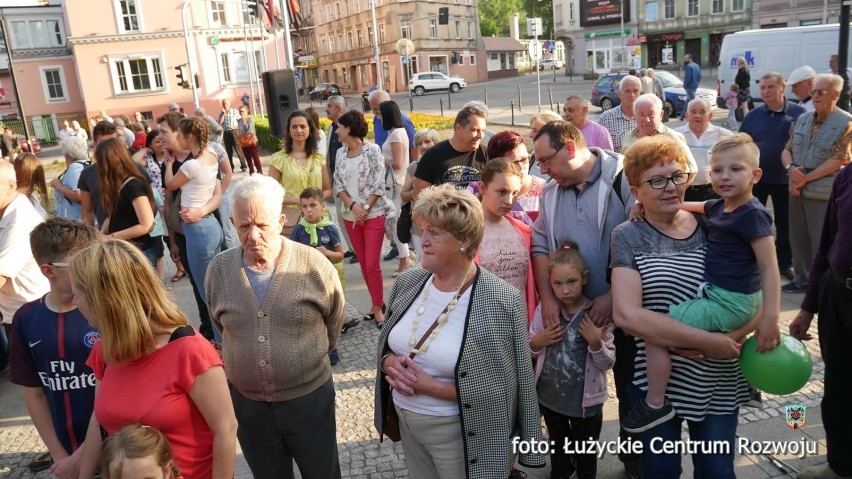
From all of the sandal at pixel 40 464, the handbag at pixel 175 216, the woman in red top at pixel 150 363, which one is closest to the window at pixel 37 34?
the handbag at pixel 175 216

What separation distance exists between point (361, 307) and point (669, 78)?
18.8 metres

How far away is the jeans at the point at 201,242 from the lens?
493 cm

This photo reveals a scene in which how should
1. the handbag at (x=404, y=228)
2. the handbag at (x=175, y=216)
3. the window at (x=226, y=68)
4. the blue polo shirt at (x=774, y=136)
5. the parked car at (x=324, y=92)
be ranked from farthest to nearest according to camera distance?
the parked car at (x=324, y=92)
the window at (x=226, y=68)
the blue polo shirt at (x=774, y=136)
the handbag at (x=175, y=216)
the handbag at (x=404, y=228)

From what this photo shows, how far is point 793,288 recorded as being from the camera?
5.78 metres

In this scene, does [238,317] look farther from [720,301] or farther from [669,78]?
[669,78]

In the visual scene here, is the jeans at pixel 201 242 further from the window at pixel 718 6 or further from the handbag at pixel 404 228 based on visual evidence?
the window at pixel 718 6

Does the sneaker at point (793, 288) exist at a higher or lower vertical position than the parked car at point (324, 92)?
lower

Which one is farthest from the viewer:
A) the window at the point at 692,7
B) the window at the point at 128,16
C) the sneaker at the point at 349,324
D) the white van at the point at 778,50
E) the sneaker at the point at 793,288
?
the window at the point at 692,7

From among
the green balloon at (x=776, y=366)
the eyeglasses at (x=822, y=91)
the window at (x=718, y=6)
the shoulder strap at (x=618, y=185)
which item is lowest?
the green balloon at (x=776, y=366)

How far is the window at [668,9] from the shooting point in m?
48.4

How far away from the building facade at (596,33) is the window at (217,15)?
31.4 m

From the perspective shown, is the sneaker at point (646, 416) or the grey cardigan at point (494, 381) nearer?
the grey cardigan at point (494, 381)

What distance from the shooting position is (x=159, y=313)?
2059 mm

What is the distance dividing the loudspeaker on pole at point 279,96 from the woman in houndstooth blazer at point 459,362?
749 cm
